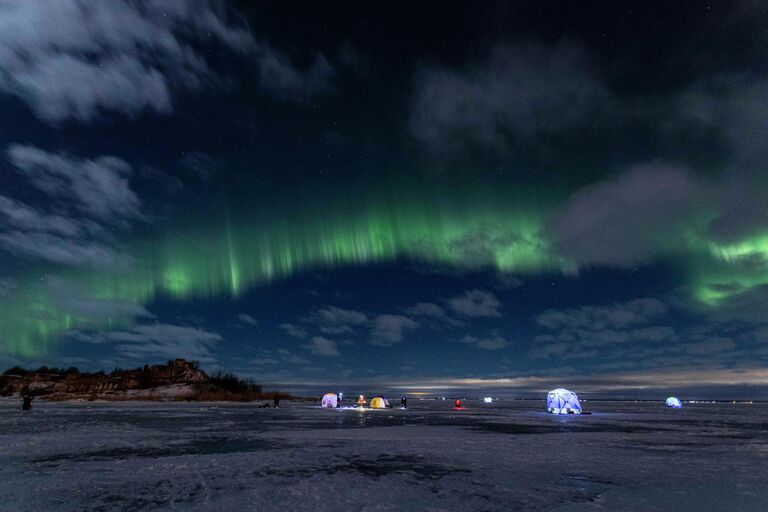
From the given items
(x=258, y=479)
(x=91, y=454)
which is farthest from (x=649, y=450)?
(x=91, y=454)

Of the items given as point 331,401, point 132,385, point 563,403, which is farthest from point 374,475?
point 132,385

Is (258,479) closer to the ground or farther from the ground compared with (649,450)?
farther from the ground

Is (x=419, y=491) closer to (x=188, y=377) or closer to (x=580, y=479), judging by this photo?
(x=580, y=479)

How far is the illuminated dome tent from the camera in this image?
5916cm

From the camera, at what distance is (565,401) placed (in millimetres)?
59906

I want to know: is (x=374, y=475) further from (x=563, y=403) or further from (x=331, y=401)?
(x=331, y=401)

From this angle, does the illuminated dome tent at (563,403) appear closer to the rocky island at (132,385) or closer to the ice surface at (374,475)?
the ice surface at (374,475)

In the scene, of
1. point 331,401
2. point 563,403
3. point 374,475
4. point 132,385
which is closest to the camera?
point 374,475

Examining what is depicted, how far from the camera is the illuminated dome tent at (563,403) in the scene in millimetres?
59156

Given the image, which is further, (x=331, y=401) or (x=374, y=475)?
(x=331, y=401)

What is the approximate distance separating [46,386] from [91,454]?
684 ft

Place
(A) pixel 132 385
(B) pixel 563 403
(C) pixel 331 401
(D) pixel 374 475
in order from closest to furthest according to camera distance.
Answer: (D) pixel 374 475 < (B) pixel 563 403 < (C) pixel 331 401 < (A) pixel 132 385

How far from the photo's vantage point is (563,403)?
60000 millimetres

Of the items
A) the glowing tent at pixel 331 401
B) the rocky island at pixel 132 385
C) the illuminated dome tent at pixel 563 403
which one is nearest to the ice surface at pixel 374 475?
the illuminated dome tent at pixel 563 403
